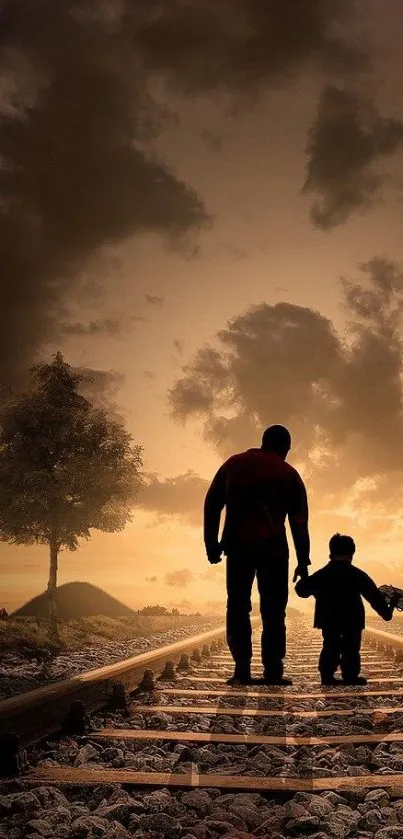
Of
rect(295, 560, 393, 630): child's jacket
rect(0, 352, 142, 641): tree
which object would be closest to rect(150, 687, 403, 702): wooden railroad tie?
rect(295, 560, 393, 630): child's jacket

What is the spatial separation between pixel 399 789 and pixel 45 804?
1.75m

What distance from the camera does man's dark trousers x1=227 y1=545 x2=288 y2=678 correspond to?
282 cm

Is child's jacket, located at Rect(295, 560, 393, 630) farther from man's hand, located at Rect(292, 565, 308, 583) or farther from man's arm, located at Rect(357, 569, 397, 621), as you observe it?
man's hand, located at Rect(292, 565, 308, 583)

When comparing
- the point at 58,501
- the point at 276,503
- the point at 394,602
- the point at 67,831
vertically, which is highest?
the point at 58,501

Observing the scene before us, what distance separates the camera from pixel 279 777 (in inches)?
144

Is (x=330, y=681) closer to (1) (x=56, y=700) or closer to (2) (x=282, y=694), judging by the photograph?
(1) (x=56, y=700)

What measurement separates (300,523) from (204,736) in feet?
8.38

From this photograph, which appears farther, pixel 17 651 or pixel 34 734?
pixel 17 651

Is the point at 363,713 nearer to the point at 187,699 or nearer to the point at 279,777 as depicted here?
the point at 187,699

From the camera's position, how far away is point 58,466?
21578 mm

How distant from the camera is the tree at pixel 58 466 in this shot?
21.2m

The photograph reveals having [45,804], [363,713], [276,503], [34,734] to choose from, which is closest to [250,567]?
[276,503]

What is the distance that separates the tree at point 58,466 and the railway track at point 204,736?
14.3 meters

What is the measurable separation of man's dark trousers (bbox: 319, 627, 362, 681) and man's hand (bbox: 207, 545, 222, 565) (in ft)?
2.36
